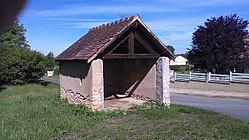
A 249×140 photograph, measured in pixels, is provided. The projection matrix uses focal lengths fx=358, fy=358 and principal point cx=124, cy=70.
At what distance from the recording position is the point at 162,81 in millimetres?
15547

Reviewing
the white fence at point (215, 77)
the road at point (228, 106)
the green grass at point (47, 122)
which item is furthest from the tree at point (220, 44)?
the green grass at point (47, 122)

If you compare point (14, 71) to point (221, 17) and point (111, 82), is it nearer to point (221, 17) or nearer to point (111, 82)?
point (111, 82)

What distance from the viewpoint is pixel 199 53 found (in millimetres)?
33562

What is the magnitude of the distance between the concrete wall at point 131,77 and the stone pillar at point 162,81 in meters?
0.33

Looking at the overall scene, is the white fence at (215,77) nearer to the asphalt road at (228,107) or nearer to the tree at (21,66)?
the asphalt road at (228,107)

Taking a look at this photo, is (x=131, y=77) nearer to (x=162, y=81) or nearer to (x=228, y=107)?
(x=162, y=81)

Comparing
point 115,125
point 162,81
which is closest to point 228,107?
point 162,81

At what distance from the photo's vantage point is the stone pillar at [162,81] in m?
15.6

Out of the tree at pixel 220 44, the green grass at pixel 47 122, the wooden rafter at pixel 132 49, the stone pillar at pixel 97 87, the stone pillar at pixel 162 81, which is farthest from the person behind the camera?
the tree at pixel 220 44

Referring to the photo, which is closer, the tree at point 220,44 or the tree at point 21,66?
the tree at point 220,44

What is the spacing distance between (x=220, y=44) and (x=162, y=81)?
1783 centimetres

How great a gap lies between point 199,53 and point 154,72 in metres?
18.3

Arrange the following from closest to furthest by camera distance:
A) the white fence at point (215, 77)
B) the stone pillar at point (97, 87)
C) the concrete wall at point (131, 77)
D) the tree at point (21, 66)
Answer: the stone pillar at point (97, 87)
the concrete wall at point (131, 77)
the white fence at point (215, 77)
the tree at point (21, 66)

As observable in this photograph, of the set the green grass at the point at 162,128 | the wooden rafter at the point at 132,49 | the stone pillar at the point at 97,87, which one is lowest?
the green grass at the point at 162,128
